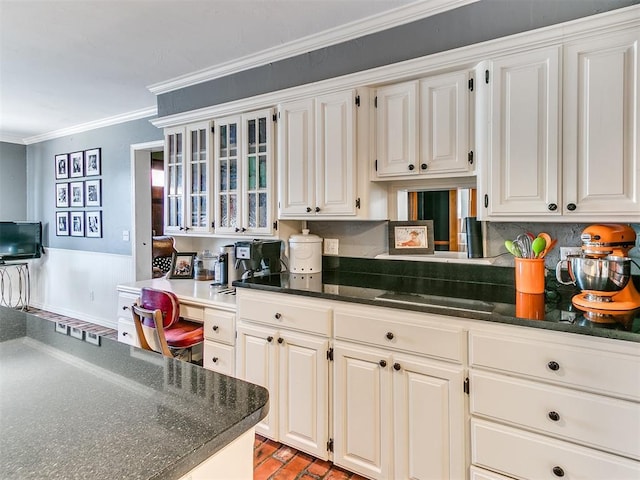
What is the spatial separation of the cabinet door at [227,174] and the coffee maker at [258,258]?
0.94 ft

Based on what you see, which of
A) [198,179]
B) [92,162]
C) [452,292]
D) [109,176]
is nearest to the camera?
[452,292]

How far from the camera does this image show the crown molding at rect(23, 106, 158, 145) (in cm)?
397

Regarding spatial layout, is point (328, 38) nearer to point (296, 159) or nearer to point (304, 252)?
point (296, 159)

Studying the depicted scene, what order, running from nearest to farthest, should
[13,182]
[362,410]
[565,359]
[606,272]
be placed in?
[565,359], [606,272], [362,410], [13,182]

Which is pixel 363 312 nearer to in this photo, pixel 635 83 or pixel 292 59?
pixel 635 83

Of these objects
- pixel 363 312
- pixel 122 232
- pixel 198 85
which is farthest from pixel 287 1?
pixel 122 232

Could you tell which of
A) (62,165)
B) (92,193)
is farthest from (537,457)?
(62,165)

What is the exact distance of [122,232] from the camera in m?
4.29

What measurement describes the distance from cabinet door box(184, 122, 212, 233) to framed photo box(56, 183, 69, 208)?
2.95 m

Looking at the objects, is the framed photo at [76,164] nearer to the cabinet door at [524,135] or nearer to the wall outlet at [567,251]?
the cabinet door at [524,135]

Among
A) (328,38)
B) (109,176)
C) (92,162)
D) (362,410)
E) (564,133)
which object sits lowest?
(362,410)

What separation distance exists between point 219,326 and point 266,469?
826mm

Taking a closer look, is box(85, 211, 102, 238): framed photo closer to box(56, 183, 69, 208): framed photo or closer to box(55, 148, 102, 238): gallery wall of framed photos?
Result: box(55, 148, 102, 238): gallery wall of framed photos

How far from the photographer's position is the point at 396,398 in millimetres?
1687
